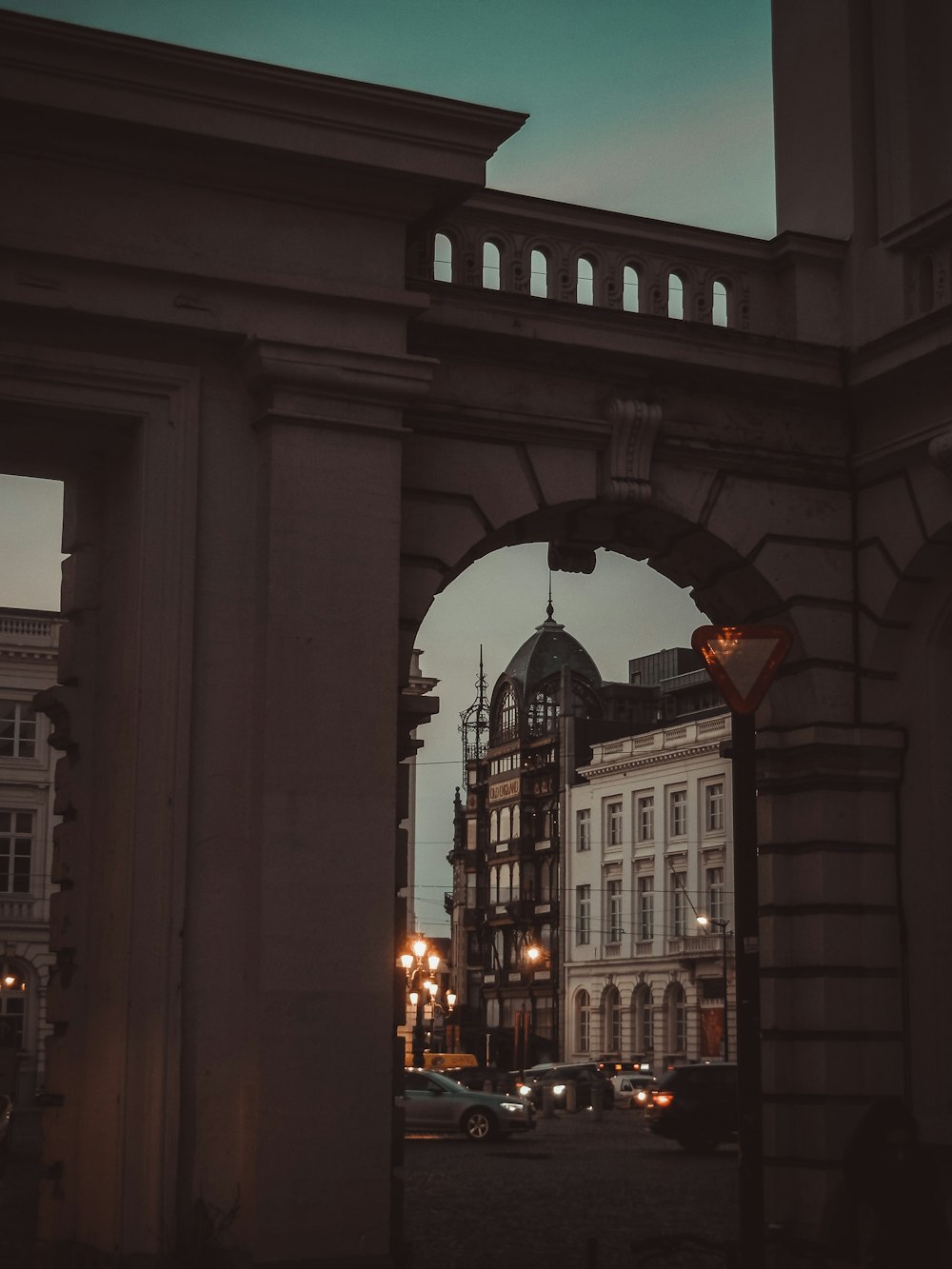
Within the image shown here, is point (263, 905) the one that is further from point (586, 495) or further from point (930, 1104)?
point (930, 1104)

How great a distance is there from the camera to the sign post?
9.56m

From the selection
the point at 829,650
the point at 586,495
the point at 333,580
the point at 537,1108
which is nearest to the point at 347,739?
the point at 333,580

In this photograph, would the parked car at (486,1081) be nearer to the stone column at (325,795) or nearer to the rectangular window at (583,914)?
the rectangular window at (583,914)

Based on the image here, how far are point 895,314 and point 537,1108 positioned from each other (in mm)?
45419

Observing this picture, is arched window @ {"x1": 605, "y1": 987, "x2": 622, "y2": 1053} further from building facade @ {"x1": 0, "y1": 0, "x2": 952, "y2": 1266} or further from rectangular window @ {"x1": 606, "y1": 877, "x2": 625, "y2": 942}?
building facade @ {"x1": 0, "y1": 0, "x2": 952, "y2": 1266}

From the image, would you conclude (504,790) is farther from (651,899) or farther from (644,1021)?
(644,1021)

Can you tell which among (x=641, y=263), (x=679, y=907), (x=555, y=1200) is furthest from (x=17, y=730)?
(x=641, y=263)

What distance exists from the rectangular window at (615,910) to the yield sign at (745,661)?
7846 centimetres

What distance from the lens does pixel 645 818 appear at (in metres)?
86.4

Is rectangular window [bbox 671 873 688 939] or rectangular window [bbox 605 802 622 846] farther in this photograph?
rectangular window [bbox 605 802 622 846]

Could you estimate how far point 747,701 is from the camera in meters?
10.4

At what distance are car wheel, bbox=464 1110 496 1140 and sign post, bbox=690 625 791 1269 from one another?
96.6ft

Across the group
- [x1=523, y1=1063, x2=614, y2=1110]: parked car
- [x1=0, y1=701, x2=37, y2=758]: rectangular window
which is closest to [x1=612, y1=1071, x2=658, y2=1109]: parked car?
[x1=523, y1=1063, x2=614, y2=1110]: parked car

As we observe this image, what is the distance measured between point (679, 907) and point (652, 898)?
255 centimetres
